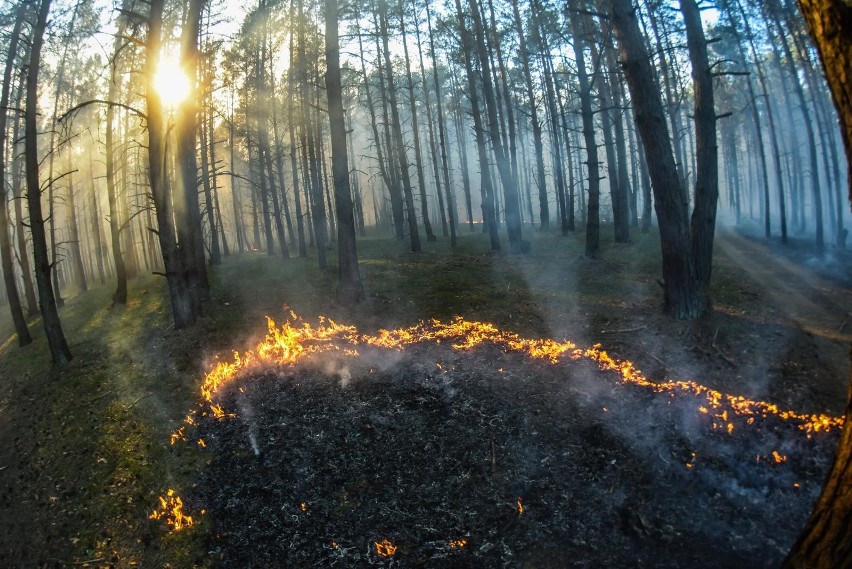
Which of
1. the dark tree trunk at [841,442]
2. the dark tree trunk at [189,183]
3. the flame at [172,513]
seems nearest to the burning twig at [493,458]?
the dark tree trunk at [841,442]

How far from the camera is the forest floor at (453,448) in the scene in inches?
197

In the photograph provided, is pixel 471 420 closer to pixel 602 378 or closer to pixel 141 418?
pixel 602 378

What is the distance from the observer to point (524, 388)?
24.2 ft

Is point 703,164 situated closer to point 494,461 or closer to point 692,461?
point 692,461

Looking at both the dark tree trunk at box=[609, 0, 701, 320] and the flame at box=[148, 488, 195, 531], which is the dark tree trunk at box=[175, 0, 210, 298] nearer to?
the flame at box=[148, 488, 195, 531]

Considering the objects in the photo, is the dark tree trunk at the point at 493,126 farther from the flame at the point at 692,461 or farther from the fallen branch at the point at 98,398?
the fallen branch at the point at 98,398

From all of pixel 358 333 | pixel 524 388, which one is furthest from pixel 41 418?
pixel 524 388

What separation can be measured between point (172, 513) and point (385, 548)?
2.92 metres

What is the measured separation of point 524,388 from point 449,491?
2.36 meters

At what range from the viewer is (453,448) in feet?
20.6

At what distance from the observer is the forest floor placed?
16.4 ft

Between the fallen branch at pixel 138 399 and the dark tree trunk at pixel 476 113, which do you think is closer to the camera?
the fallen branch at pixel 138 399

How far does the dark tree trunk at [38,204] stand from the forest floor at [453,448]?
31.9 inches

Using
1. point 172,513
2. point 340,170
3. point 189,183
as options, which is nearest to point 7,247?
point 189,183
